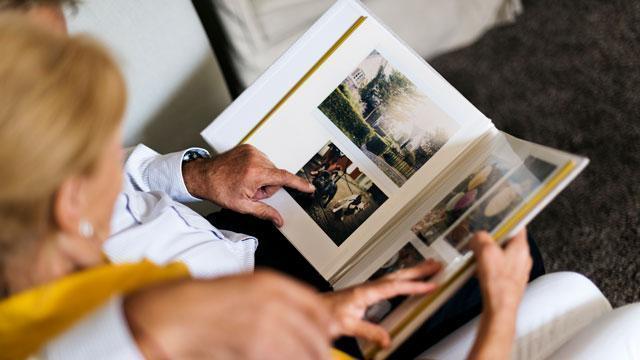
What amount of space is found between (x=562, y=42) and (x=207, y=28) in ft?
2.83

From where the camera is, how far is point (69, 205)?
18.0 inches

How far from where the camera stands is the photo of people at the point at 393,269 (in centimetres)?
66

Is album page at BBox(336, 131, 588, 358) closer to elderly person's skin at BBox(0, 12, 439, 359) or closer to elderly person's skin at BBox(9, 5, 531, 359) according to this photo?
elderly person's skin at BBox(9, 5, 531, 359)

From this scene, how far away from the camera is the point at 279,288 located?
1.41ft

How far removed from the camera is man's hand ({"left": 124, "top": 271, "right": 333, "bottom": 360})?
0.41 m

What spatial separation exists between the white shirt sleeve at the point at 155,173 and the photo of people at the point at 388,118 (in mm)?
227

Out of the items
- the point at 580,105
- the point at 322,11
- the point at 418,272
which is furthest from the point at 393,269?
the point at 580,105

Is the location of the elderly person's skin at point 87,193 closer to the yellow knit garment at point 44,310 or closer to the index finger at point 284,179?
the yellow knit garment at point 44,310

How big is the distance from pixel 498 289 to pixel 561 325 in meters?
0.19

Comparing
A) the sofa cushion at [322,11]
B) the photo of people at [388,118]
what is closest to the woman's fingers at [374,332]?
the photo of people at [388,118]

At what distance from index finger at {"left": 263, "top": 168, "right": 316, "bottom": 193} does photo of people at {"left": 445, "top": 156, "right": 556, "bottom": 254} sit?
0.22m

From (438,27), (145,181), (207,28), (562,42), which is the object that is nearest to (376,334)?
(145,181)

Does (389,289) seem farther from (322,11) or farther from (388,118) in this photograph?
(322,11)

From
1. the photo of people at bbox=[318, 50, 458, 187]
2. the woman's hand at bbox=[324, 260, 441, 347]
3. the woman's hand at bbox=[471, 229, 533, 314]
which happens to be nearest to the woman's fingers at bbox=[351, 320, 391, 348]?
the woman's hand at bbox=[324, 260, 441, 347]
